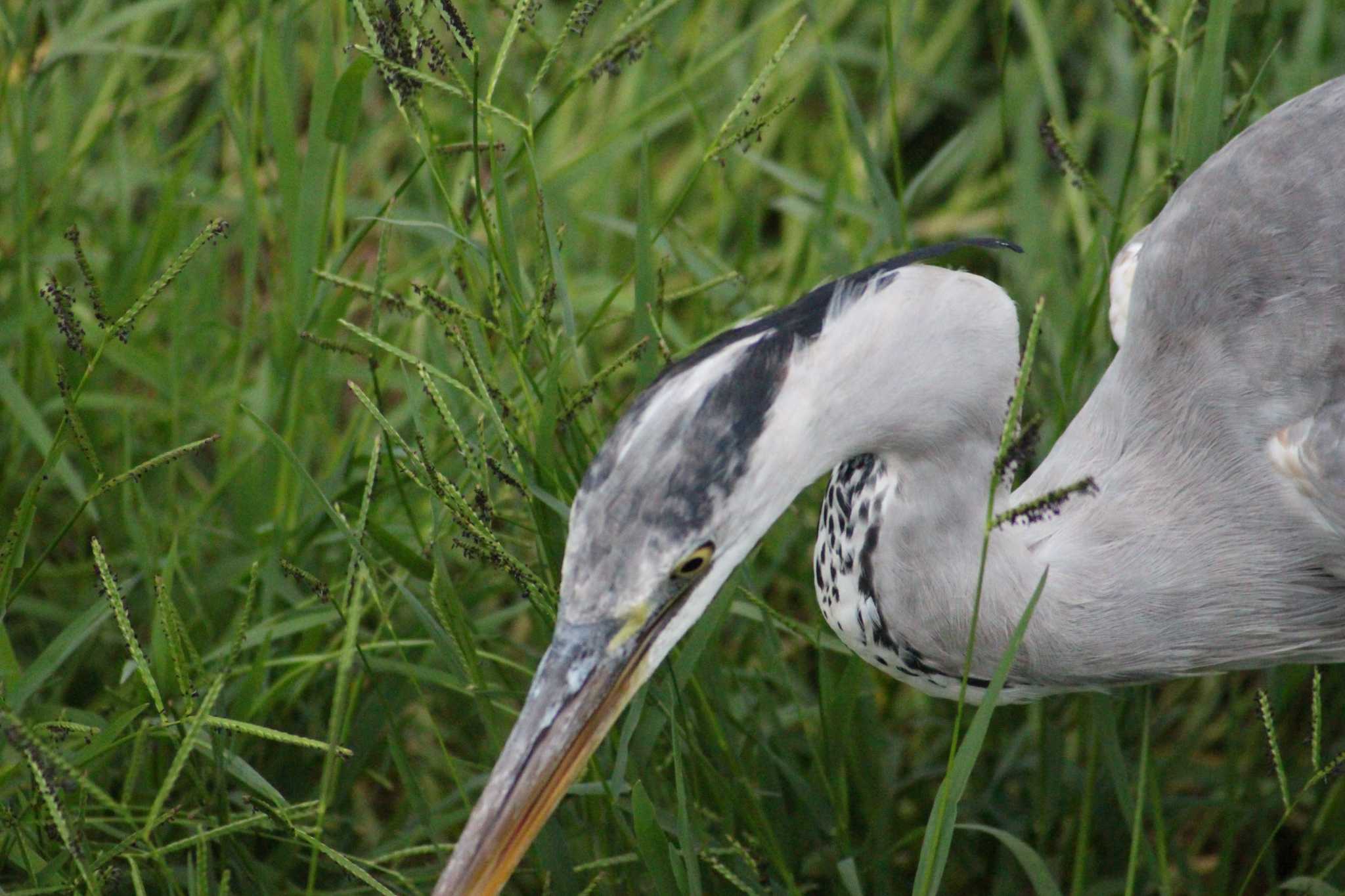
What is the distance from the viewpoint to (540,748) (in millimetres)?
1194

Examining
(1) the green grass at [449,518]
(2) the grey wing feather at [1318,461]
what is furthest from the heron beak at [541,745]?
(2) the grey wing feather at [1318,461]

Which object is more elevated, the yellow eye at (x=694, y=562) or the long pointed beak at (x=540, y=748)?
the yellow eye at (x=694, y=562)

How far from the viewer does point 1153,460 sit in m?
1.54

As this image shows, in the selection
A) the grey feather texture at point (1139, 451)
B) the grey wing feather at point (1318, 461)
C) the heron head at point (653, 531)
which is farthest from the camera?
the grey wing feather at point (1318, 461)

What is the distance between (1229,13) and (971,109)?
1.59 meters

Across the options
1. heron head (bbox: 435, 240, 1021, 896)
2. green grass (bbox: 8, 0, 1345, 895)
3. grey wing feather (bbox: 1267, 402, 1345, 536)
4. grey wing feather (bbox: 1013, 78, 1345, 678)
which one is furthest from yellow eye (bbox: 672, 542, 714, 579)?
grey wing feather (bbox: 1267, 402, 1345, 536)

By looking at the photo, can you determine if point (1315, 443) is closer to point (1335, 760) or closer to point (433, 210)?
point (1335, 760)

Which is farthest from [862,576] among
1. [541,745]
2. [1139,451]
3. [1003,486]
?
[541,745]

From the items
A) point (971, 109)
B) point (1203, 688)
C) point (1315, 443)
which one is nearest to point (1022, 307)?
point (1203, 688)

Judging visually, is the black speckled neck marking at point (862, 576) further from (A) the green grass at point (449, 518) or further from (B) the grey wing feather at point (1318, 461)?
(B) the grey wing feather at point (1318, 461)

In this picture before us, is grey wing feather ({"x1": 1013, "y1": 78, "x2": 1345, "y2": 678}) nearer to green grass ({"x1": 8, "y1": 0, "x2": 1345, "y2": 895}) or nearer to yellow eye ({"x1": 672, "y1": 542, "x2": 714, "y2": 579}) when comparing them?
green grass ({"x1": 8, "y1": 0, "x2": 1345, "y2": 895})

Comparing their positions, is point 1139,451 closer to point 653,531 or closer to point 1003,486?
point 1003,486

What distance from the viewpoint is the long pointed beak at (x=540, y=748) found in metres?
1.18

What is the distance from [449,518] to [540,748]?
480mm
